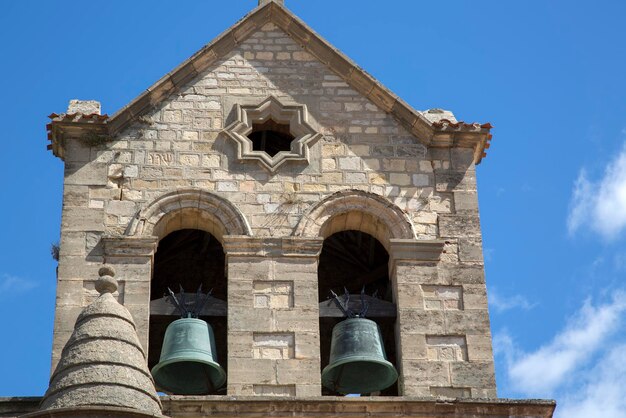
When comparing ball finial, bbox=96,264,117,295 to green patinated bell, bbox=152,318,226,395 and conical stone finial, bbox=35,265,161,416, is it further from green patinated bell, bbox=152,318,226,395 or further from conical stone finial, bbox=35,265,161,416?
green patinated bell, bbox=152,318,226,395

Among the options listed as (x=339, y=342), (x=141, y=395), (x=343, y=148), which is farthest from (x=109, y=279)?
(x=343, y=148)

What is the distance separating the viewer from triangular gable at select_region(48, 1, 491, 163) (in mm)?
22906

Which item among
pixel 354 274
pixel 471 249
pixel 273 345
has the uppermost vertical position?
pixel 354 274

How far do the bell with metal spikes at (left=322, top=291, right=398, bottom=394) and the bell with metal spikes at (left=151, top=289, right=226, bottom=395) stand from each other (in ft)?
3.81

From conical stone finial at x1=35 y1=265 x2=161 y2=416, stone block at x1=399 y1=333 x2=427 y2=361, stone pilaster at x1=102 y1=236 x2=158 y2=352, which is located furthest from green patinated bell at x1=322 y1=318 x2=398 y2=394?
conical stone finial at x1=35 y1=265 x2=161 y2=416

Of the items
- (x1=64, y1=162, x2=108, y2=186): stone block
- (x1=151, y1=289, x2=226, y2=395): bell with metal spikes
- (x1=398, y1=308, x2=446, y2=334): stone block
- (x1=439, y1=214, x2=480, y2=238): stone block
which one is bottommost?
(x1=151, y1=289, x2=226, y2=395): bell with metal spikes

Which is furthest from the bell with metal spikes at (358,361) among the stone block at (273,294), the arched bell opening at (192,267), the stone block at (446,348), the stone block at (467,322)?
the arched bell opening at (192,267)

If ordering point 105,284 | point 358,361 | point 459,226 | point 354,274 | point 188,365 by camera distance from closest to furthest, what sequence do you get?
point 105,284 < point 358,361 < point 188,365 < point 459,226 < point 354,274

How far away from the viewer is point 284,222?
868 inches

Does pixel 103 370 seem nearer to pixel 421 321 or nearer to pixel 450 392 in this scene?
pixel 450 392

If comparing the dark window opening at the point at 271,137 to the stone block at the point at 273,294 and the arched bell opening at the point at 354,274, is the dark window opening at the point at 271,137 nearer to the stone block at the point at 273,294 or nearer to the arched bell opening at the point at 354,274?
the arched bell opening at the point at 354,274

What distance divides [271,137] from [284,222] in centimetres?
216

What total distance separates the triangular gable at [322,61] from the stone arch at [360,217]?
1.09 meters

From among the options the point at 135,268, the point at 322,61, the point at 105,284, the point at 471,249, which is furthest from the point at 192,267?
the point at 105,284
